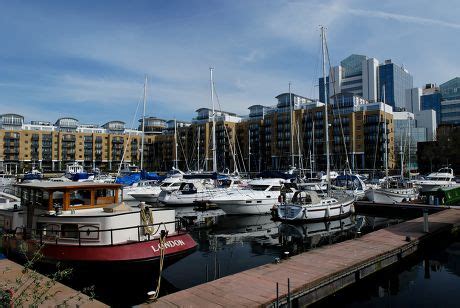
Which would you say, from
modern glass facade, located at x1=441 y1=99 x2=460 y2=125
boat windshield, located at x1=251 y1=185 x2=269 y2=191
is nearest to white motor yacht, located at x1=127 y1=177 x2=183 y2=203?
boat windshield, located at x1=251 y1=185 x2=269 y2=191

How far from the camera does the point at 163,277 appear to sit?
1459 cm

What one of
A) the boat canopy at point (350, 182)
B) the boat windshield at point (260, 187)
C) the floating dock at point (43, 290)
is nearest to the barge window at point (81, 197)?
the floating dock at point (43, 290)

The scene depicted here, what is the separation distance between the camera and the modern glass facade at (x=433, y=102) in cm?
18150

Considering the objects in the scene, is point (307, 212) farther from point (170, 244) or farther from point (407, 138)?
point (407, 138)

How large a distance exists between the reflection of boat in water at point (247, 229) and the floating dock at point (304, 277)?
676cm

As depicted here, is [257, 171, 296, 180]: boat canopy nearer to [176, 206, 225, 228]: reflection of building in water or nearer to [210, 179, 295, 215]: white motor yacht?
[210, 179, 295, 215]: white motor yacht

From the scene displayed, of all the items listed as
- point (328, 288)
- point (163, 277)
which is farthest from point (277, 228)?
point (328, 288)

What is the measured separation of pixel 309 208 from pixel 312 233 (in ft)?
9.08

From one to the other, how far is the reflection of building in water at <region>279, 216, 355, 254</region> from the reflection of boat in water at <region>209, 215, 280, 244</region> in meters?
0.74

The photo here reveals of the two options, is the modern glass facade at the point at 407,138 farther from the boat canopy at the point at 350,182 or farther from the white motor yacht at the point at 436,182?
the boat canopy at the point at 350,182

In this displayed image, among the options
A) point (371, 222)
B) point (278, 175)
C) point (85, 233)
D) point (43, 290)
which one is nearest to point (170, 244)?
point (85, 233)

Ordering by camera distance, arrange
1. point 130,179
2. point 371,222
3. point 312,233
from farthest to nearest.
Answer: point 130,179
point 371,222
point 312,233

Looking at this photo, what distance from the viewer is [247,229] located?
2559cm

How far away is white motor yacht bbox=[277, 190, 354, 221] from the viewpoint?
26.0 m
